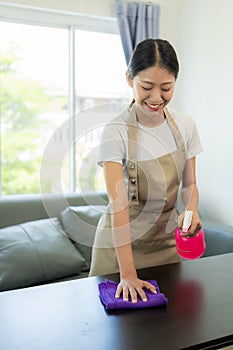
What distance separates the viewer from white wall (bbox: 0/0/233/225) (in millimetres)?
2607

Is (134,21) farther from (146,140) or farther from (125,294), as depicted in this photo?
(125,294)

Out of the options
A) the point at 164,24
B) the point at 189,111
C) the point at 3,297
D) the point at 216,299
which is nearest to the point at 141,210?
the point at 216,299

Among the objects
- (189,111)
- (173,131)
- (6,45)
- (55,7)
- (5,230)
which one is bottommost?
(5,230)

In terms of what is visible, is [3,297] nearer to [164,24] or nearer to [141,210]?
[141,210]

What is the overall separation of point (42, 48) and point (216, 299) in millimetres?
2311

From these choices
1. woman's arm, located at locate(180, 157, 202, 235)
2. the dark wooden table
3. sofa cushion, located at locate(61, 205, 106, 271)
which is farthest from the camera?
sofa cushion, located at locate(61, 205, 106, 271)

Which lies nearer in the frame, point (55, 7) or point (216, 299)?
point (216, 299)

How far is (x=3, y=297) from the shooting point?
0.96 m

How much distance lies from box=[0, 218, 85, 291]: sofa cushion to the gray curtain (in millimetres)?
1356

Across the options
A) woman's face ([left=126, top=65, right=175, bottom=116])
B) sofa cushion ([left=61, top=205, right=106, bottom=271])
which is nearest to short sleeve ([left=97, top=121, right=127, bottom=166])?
woman's face ([left=126, top=65, right=175, bottom=116])

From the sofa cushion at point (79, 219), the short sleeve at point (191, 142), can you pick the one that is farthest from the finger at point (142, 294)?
the sofa cushion at point (79, 219)

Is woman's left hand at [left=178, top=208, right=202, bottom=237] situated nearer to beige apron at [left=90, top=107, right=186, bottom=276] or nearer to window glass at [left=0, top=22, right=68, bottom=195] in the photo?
beige apron at [left=90, top=107, right=186, bottom=276]

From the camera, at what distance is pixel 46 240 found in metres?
2.19

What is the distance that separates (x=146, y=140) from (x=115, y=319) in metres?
0.58
